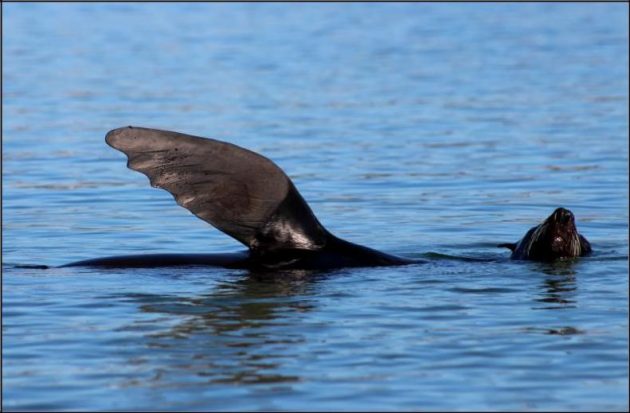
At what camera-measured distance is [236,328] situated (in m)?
8.00

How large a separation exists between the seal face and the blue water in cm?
12

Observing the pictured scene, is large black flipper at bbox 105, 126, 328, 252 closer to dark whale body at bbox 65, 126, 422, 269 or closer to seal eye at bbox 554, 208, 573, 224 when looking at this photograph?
dark whale body at bbox 65, 126, 422, 269

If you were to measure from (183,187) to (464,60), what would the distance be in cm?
1922

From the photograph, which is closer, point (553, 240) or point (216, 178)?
point (216, 178)

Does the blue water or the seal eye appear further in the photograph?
the seal eye

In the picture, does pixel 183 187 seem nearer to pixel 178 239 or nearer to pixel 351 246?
pixel 351 246

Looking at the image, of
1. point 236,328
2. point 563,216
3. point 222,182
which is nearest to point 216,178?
point 222,182

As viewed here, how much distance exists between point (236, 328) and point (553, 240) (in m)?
2.68

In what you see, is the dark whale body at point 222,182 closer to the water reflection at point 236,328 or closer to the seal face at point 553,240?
the water reflection at point 236,328

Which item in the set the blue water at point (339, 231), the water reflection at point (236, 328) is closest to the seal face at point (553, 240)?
the blue water at point (339, 231)

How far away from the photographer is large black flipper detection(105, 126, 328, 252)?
8.91 meters

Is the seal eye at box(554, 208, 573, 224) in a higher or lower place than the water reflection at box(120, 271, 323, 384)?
higher

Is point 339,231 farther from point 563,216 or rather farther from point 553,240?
point 563,216

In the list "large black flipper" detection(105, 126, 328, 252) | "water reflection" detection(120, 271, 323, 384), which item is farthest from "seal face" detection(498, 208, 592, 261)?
"large black flipper" detection(105, 126, 328, 252)
